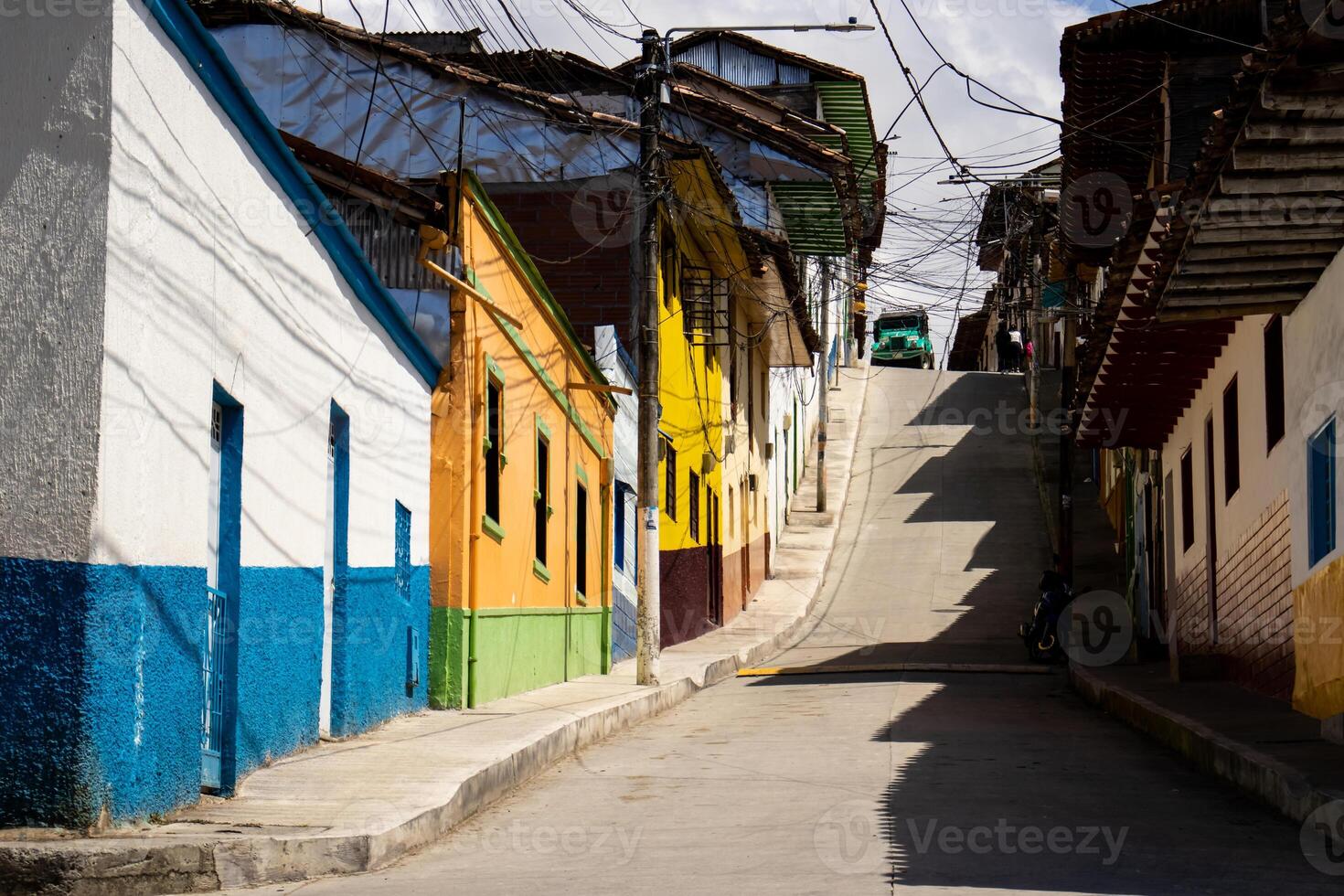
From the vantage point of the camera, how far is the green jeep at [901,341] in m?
65.5

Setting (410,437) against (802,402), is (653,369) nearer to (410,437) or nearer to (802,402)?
(410,437)

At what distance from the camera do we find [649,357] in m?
17.6

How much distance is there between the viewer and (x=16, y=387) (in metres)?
6.54

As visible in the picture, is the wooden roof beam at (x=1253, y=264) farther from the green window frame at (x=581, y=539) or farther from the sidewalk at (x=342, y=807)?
the green window frame at (x=581, y=539)

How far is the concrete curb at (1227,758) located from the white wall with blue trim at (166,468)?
551 cm

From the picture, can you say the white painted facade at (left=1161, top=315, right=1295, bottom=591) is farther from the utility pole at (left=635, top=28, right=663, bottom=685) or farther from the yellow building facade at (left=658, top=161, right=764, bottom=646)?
the yellow building facade at (left=658, top=161, right=764, bottom=646)

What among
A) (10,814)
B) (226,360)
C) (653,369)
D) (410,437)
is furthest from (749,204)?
(10,814)

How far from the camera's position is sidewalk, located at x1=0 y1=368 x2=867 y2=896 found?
20.3ft

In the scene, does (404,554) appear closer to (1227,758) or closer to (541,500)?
(541,500)

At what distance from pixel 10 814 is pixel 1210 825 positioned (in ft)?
19.1

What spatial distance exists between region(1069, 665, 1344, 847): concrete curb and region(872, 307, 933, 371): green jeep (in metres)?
50.2

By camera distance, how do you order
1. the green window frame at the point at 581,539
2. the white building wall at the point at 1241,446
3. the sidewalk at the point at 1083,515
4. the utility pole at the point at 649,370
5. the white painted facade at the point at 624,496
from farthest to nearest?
the sidewalk at the point at 1083,515, the white painted facade at the point at 624,496, the green window frame at the point at 581,539, the utility pole at the point at 649,370, the white building wall at the point at 1241,446

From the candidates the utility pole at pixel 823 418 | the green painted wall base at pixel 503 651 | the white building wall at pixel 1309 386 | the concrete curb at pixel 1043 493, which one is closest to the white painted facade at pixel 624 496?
the green painted wall base at pixel 503 651

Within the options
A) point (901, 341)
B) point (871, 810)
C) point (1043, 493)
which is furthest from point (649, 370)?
point (901, 341)
